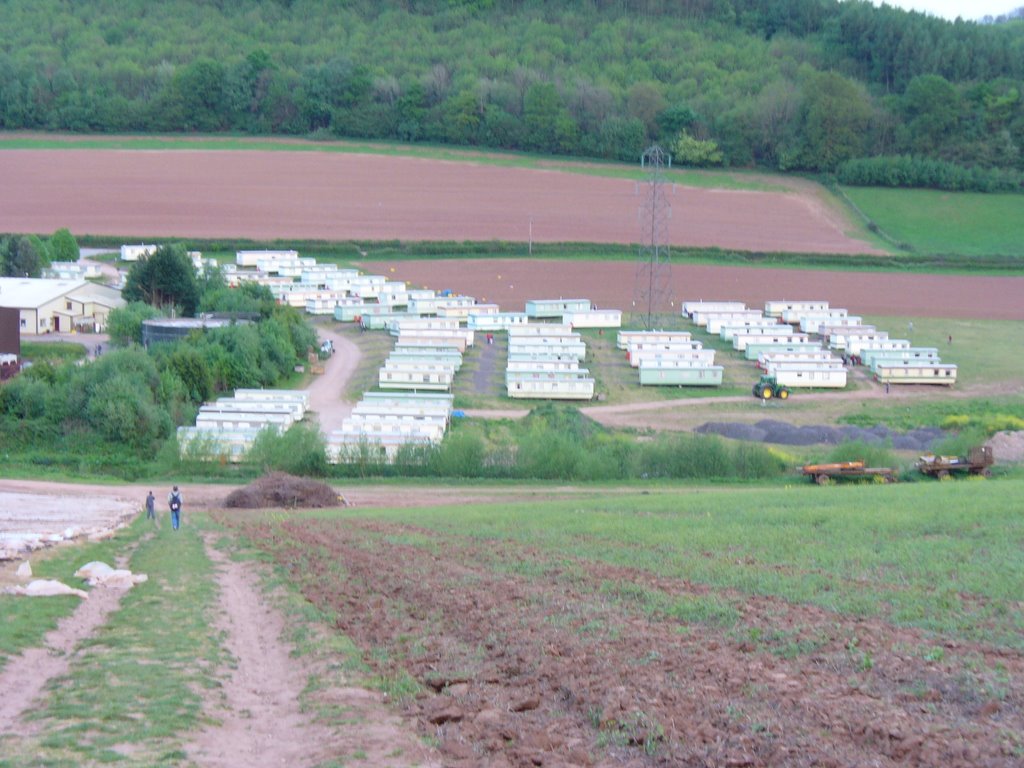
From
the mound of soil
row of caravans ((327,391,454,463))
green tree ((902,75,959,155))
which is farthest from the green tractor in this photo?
green tree ((902,75,959,155))

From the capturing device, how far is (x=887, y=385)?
54531 mm

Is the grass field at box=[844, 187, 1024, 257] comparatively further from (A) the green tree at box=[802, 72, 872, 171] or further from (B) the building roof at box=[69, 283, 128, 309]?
(B) the building roof at box=[69, 283, 128, 309]

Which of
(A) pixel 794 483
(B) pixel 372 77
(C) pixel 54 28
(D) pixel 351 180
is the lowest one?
(A) pixel 794 483

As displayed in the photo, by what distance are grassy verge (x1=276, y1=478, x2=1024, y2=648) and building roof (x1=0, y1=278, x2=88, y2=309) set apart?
143 feet

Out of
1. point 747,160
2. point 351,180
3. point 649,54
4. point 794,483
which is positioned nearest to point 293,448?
point 794,483

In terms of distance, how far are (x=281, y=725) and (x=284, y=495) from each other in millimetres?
19202

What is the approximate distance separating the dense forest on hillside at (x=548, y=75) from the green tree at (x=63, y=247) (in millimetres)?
34252

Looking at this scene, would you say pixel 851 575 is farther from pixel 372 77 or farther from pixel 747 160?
pixel 372 77

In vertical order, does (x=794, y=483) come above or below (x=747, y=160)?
below

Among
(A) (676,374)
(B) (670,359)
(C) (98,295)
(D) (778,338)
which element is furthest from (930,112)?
(C) (98,295)

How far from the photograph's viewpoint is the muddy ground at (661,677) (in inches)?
348

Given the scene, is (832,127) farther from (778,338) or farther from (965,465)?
(965,465)

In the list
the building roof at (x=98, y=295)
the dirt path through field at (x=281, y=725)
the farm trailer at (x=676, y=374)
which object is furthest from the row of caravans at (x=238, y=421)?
the dirt path through field at (x=281, y=725)

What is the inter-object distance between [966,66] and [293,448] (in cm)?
10880
